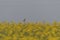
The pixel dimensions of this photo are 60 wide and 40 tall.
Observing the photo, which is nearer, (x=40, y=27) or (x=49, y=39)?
(x=49, y=39)

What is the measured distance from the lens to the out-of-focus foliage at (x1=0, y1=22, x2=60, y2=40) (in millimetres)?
3391

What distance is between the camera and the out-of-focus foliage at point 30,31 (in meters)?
3.39

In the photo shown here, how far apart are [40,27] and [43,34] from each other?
0.17 m

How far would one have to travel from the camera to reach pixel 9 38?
3.41 metres

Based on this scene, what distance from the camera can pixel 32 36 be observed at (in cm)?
342

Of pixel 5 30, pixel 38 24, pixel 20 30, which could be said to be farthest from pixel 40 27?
pixel 5 30

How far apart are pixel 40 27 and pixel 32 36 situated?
205mm

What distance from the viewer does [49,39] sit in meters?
3.30

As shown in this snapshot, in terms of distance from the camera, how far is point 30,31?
11.4 feet

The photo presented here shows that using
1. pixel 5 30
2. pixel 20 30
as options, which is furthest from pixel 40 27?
pixel 5 30

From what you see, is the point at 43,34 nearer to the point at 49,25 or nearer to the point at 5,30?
the point at 49,25

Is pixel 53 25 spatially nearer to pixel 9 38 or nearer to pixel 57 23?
pixel 57 23

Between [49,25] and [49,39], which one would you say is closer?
[49,39]

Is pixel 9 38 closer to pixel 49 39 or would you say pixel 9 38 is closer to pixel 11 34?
pixel 11 34
